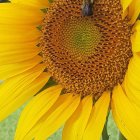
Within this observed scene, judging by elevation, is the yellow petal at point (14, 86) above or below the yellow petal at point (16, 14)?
below

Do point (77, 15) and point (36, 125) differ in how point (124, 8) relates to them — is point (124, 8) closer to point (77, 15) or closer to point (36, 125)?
point (77, 15)

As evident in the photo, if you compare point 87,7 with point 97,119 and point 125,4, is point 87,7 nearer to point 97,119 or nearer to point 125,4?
point 125,4

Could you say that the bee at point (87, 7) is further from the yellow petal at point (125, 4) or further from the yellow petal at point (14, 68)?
the yellow petal at point (14, 68)

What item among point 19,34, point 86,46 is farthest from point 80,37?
point 19,34

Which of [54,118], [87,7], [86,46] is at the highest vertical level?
[87,7]

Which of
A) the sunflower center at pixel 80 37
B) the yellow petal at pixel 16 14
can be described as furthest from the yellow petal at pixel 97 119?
the yellow petal at pixel 16 14

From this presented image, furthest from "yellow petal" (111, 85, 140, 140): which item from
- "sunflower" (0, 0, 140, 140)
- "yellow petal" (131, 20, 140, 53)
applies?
"yellow petal" (131, 20, 140, 53)
